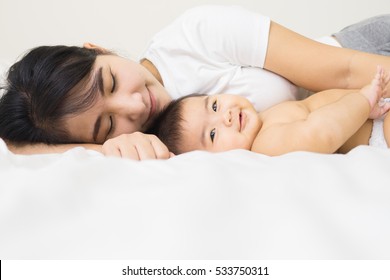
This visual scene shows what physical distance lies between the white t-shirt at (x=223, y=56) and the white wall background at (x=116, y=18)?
2.92 ft

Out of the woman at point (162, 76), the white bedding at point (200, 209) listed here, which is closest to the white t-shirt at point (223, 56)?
the woman at point (162, 76)

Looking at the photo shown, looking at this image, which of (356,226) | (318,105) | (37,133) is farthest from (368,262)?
(37,133)

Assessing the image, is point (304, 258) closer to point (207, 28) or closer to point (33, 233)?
point (33, 233)

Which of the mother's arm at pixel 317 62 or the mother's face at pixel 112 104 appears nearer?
the mother's face at pixel 112 104

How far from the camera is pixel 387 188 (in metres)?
0.53

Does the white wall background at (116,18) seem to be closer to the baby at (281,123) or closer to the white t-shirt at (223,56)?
the white t-shirt at (223,56)

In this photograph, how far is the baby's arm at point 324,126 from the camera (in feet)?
2.73

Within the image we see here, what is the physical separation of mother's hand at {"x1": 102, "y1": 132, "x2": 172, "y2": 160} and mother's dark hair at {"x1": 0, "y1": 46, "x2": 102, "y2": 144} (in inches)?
6.3

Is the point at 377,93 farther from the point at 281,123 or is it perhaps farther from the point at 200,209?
the point at 200,209

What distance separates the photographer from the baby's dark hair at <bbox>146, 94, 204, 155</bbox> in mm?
1043

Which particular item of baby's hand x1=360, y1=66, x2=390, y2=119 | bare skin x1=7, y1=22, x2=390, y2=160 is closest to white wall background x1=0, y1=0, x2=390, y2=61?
bare skin x1=7, y1=22, x2=390, y2=160

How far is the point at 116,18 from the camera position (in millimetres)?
2020

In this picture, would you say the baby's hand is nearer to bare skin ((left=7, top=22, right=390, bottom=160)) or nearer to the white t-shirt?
bare skin ((left=7, top=22, right=390, bottom=160))

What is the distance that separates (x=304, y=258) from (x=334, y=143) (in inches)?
18.4
